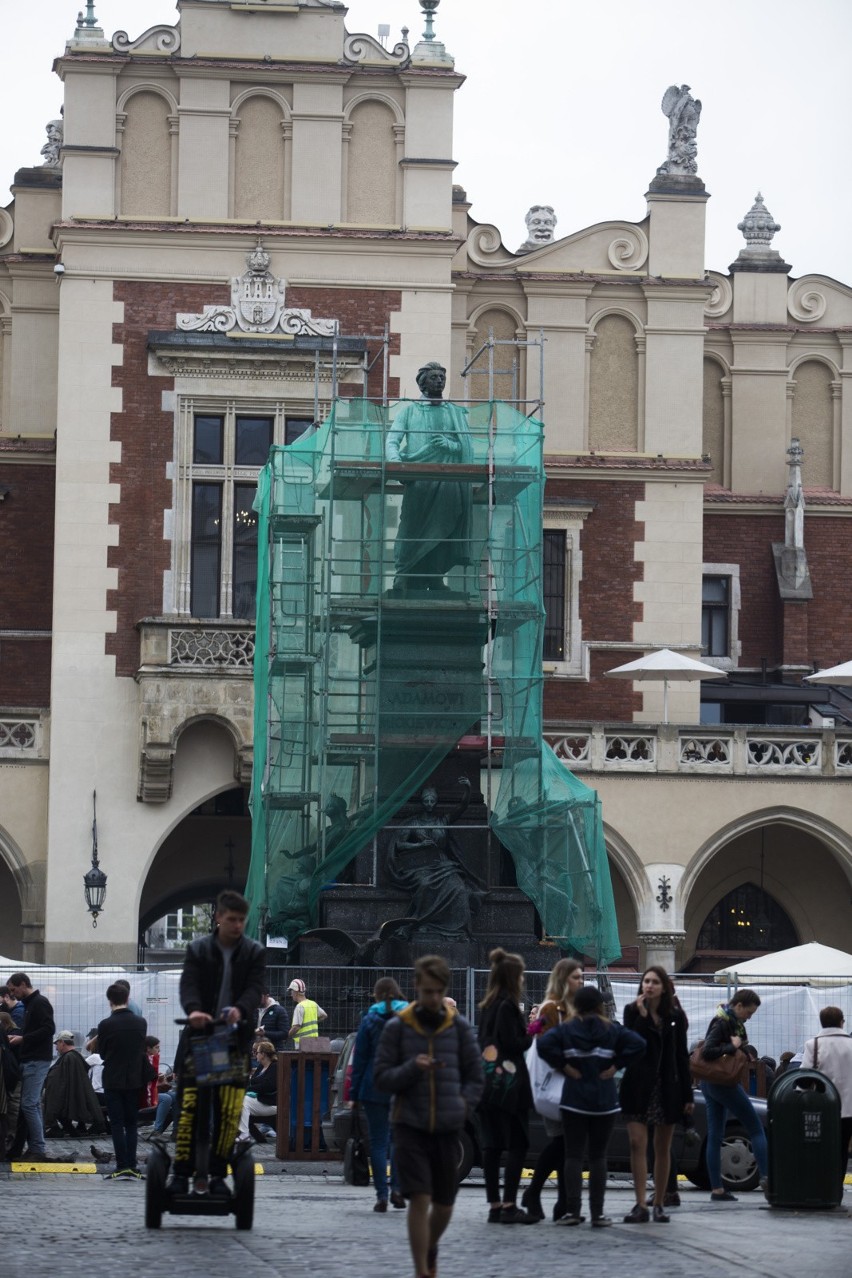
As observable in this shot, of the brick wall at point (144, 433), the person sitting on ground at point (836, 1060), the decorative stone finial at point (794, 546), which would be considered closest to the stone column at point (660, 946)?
the decorative stone finial at point (794, 546)

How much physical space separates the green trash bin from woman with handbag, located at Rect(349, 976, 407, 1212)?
2325mm

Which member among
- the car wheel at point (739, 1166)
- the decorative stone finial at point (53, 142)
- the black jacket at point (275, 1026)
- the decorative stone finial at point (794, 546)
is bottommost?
the car wheel at point (739, 1166)

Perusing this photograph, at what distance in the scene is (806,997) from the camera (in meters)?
24.0

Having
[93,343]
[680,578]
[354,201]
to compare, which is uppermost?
[354,201]

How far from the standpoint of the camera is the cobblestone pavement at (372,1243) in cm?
1146

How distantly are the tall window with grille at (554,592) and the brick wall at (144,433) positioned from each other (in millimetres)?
3778

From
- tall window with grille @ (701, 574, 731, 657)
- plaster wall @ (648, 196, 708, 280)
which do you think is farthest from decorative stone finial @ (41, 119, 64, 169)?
tall window with grille @ (701, 574, 731, 657)

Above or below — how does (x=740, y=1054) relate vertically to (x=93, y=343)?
below

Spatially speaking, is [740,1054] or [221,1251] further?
[740,1054]

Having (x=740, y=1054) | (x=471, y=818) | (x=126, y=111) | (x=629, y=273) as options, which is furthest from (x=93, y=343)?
(x=740, y=1054)

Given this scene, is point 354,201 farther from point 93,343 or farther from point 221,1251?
point 221,1251

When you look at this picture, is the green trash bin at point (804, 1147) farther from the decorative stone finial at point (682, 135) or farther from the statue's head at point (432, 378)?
the decorative stone finial at point (682, 135)

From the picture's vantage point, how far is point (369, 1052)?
15.6m

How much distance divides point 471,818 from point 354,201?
12838 millimetres
